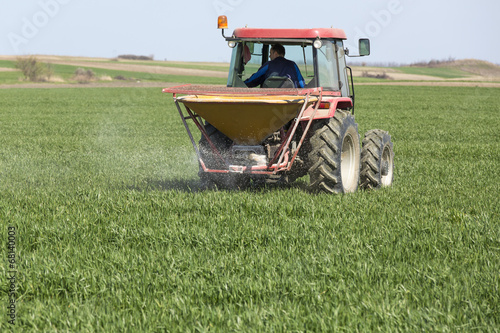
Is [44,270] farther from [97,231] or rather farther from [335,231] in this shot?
[335,231]

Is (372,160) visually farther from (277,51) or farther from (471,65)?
(471,65)

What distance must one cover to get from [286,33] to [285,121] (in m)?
1.45

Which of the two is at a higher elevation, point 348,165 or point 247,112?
point 247,112

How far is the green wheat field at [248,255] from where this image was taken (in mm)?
3854

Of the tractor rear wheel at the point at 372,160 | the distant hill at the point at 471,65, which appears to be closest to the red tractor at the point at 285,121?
the tractor rear wheel at the point at 372,160

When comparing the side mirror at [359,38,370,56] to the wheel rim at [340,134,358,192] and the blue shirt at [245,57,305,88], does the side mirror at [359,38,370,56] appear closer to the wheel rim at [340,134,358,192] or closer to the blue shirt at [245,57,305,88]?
the blue shirt at [245,57,305,88]

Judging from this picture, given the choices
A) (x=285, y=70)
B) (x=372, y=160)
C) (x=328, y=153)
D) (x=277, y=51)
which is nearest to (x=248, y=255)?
(x=328, y=153)

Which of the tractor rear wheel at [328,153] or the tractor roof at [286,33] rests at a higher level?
the tractor roof at [286,33]

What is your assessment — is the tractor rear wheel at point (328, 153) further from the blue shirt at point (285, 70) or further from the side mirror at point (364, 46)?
the side mirror at point (364, 46)

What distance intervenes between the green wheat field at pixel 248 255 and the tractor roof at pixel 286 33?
209 centimetres

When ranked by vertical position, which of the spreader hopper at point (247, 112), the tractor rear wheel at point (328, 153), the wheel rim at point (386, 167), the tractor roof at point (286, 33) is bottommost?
the wheel rim at point (386, 167)

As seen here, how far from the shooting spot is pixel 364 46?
8211 millimetres

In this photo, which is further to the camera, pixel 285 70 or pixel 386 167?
pixel 386 167

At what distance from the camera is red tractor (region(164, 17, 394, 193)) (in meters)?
6.95
